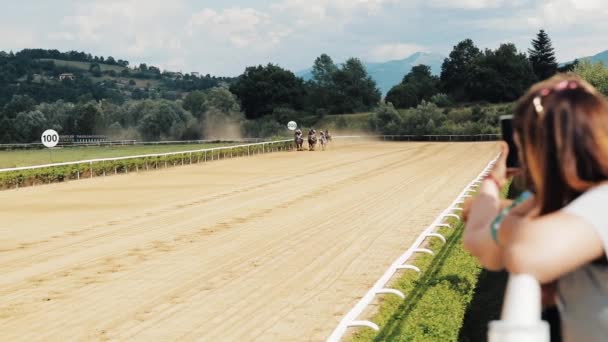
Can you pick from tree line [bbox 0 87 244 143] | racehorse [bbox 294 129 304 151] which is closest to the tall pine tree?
tree line [bbox 0 87 244 143]

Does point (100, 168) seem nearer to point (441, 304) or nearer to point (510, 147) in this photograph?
point (441, 304)

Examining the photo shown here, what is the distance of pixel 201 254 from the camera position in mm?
12055

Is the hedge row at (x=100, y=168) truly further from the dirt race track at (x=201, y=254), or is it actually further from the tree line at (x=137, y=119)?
the tree line at (x=137, y=119)

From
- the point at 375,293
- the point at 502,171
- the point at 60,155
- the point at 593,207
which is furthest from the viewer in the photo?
the point at 60,155

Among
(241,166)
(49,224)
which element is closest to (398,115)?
(241,166)

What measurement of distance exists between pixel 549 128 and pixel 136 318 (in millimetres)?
7048

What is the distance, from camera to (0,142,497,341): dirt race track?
812 centimetres

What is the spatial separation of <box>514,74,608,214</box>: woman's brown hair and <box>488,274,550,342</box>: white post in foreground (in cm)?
26

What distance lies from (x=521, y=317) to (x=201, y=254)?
425 inches

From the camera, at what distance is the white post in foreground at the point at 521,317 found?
4.78 feet

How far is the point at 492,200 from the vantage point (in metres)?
1.91

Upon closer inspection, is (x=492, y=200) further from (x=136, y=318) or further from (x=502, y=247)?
(x=136, y=318)

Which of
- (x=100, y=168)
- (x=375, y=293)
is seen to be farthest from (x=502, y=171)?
(x=100, y=168)

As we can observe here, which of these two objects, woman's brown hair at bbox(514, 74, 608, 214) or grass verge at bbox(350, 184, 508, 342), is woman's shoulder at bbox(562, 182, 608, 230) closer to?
woman's brown hair at bbox(514, 74, 608, 214)
